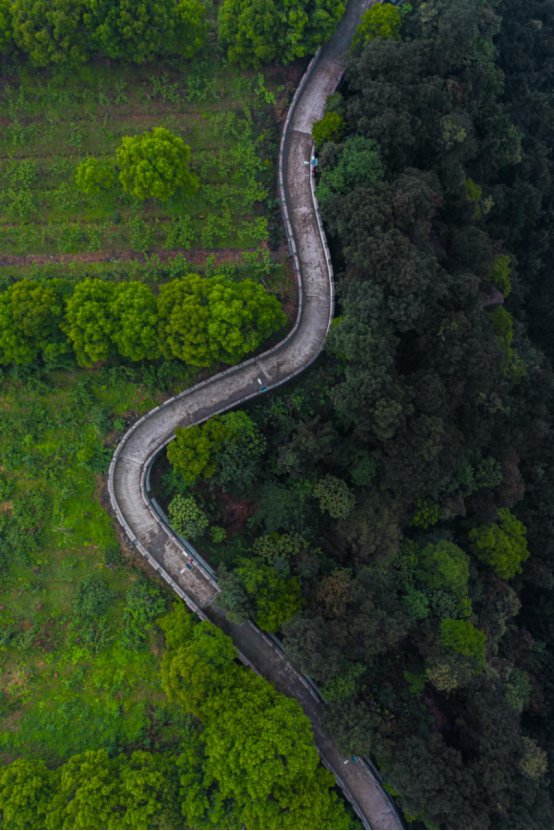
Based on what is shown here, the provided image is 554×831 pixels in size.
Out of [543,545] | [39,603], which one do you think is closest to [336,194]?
[543,545]

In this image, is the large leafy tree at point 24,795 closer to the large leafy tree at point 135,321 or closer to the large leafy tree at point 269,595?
the large leafy tree at point 269,595

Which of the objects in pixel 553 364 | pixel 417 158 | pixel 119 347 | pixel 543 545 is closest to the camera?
pixel 119 347

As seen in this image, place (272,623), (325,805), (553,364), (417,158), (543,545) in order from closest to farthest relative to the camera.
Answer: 1. (325,805)
2. (272,623)
3. (417,158)
4. (543,545)
5. (553,364)

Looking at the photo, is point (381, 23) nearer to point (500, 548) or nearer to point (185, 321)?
point (185, 321)

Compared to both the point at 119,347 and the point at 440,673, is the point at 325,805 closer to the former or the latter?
the point at 440,673

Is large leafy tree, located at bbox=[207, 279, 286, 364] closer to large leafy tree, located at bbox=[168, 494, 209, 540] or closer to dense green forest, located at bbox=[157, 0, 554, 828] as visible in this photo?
dense green forest, located at bbox=[157, 0, 554, 828]

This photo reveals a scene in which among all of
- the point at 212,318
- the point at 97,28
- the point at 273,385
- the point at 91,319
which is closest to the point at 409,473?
the point at 273,385
